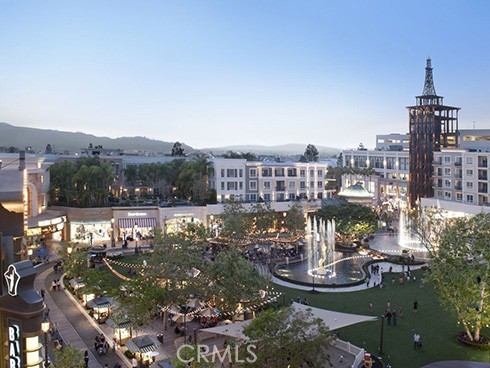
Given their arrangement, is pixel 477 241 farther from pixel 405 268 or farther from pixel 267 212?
pixel 267 212

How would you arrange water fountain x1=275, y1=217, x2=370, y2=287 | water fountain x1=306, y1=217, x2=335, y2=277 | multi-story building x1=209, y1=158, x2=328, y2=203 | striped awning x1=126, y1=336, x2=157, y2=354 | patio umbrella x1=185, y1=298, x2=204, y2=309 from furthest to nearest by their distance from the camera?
1. multi-story building x1=209, y1=158, x2=328, y2=203
2. water fountain x1=306, y1=217, x2=335, y2=277
3. water fountain x1=275, y1=217, x2=370, y2=287
4. patio umbrella x1=185, y1=298, x2=204, y2=309
5. striped awning x1=126, y1=336, x2=157, y2=354

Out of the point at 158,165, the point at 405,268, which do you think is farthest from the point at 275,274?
the point at 158,165

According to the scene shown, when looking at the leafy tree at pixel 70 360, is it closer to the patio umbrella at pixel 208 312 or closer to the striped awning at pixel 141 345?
the striped awning at pixel 141 345

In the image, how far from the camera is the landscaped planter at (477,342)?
2542cm

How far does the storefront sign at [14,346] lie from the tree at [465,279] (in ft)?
75.6

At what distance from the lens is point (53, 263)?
4731 centimetres

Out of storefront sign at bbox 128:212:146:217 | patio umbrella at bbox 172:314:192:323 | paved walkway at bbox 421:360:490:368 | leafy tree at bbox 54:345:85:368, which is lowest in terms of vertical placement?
patio umbrella at bbox 172:314:192:323

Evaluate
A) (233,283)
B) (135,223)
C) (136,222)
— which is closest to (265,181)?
(136,222)

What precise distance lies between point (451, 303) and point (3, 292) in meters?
24.0

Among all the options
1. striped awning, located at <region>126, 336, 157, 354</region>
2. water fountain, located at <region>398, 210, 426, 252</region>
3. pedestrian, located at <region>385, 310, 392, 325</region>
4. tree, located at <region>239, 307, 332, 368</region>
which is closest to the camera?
tree, located at <region>239, 307, 332, 368</region>

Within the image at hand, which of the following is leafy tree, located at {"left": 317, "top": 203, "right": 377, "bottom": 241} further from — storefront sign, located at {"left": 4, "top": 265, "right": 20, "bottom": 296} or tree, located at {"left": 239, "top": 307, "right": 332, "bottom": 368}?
storefront sign, located at {"left": 4, "top": 265, "right": 20, "bottom": 296}

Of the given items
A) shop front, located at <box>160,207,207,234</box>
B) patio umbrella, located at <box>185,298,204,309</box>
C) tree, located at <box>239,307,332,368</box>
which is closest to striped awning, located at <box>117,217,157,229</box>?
shop front, located at <box>160,207,207,234</box>

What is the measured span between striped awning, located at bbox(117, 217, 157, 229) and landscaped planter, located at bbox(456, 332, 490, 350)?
4257 centimetres

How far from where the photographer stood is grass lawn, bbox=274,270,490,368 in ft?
81.7
